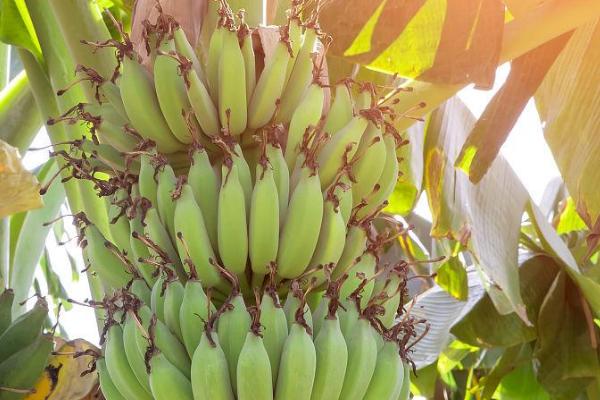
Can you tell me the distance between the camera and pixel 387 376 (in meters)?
0.79

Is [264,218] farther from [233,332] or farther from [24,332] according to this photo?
[24,332]

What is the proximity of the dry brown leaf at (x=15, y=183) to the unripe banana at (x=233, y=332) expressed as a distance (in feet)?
1.71

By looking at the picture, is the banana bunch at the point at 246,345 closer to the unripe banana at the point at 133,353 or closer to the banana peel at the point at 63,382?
the unripe banana at the point at 133,353

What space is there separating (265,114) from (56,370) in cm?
44

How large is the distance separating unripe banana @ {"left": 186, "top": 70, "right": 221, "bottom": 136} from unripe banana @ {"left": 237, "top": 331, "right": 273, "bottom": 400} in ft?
0.94

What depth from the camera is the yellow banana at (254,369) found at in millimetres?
707

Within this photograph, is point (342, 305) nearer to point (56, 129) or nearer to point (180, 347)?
point (180, 347)

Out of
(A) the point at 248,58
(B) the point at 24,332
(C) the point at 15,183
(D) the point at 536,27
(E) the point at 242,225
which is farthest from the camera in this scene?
(D) the point at 536,27

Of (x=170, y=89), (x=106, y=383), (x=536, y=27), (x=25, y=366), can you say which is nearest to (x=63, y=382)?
(x=25, y=366)

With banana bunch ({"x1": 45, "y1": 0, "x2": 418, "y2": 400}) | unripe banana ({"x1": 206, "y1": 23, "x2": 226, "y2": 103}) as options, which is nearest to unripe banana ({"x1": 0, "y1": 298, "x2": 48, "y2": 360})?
banana bunch ({"x1": 45, "y1": 0, "x2": 418, "y2": 400})

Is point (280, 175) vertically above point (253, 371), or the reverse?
point (280, 175)

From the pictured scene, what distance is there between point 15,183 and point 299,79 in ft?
1.58

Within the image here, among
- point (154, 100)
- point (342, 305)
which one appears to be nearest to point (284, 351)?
point (342, 305)

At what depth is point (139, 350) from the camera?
0.78m
